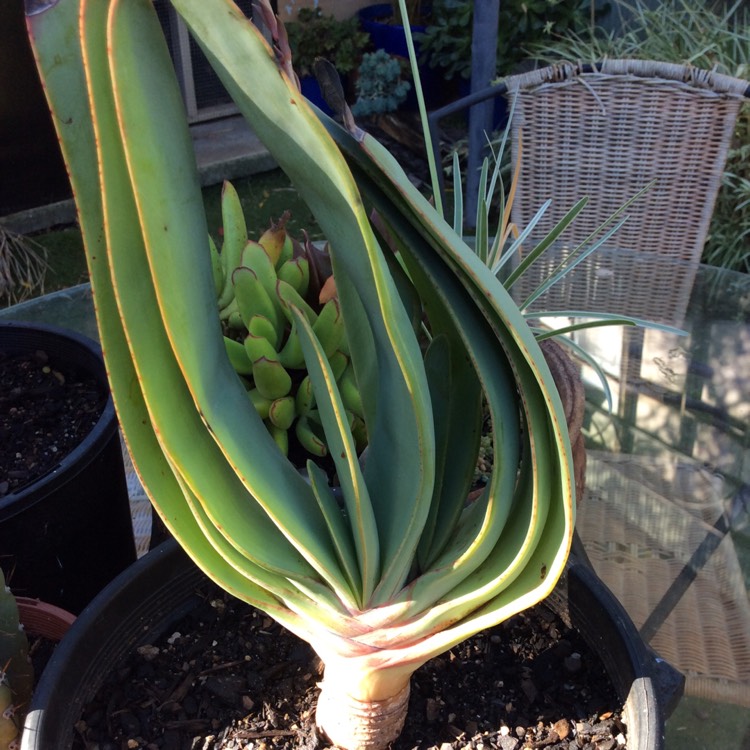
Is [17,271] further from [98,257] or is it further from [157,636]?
[98,257]

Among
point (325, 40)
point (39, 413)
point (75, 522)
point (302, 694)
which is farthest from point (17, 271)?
point (302, 694)

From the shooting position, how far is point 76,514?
864 mm

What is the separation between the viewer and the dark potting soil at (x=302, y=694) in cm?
59

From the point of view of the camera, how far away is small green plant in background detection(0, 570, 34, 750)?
1.99 feet

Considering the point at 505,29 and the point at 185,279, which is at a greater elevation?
the point at 185,279

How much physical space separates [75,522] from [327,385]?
59 centimetres

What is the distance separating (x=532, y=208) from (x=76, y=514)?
111cm

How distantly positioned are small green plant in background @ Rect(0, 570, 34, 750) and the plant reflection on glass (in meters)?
0.25

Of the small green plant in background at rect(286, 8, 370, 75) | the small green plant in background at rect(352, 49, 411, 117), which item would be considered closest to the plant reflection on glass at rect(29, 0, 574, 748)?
the small green plant in background at rect(352, 49, 411, 117)

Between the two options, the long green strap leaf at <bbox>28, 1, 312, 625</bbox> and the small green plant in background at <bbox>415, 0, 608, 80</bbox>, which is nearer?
the long green strap leaf at <bbox>28, 1, 312, 625</bbox>

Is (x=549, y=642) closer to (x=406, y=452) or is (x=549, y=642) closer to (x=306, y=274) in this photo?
(x=406, y=452)

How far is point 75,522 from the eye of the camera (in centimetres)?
87

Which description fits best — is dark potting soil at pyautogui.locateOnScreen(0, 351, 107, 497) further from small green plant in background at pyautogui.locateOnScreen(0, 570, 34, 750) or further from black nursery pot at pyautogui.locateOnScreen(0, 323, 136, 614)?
small green plant in background at pyautogui.locateOnScreen(0, 570, 34, 750)

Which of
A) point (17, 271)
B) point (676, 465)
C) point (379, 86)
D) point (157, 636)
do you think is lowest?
point (17, 271)
